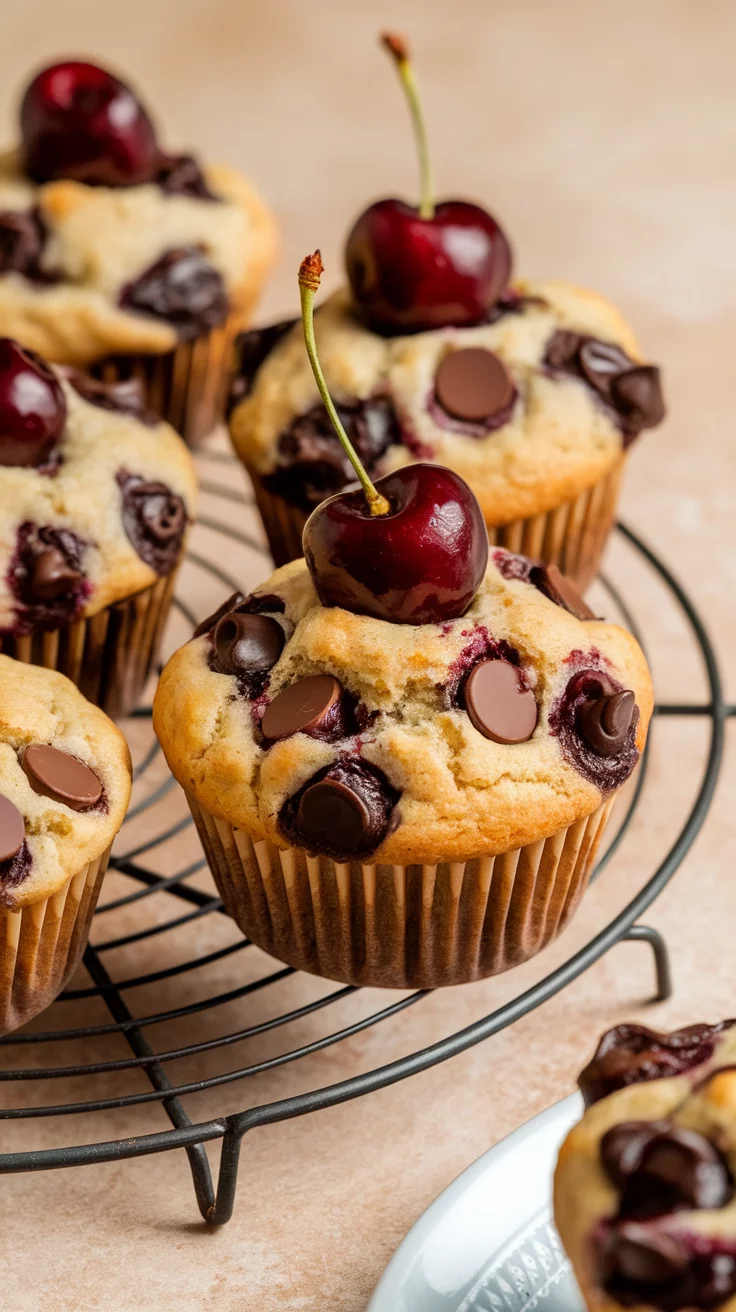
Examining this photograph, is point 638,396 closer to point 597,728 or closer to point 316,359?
point 597,728

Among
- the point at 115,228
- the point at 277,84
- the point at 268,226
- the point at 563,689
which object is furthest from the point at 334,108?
the point at 563,689

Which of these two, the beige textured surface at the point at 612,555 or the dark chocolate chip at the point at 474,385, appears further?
the dark chocolate chip at the point at 474,385

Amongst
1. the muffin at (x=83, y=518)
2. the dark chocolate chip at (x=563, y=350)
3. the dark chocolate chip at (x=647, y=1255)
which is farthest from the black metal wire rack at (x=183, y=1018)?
the dark chocolate chip at (x=647, y=1255)

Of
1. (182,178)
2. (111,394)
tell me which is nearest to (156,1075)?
(111,394)

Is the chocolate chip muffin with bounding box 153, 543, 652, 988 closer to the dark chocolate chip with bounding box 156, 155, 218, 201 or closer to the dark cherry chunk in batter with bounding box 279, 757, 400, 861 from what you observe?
the dark cherry chunk in batter with bounding box 279, 757, 400, 861

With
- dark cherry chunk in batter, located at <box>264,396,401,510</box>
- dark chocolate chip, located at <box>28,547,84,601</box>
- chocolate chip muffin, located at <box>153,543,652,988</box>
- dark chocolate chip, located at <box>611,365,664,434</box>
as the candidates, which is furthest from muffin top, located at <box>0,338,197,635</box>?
dark chocolate chip, located at <box>611,365,664,434</box>

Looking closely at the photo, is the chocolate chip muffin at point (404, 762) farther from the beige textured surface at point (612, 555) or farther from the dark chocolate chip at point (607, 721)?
the beige textured surface at point (612, 555)

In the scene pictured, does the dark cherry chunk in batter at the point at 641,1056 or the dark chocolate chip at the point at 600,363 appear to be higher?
the dark chocolate chip at the point at 600,363
